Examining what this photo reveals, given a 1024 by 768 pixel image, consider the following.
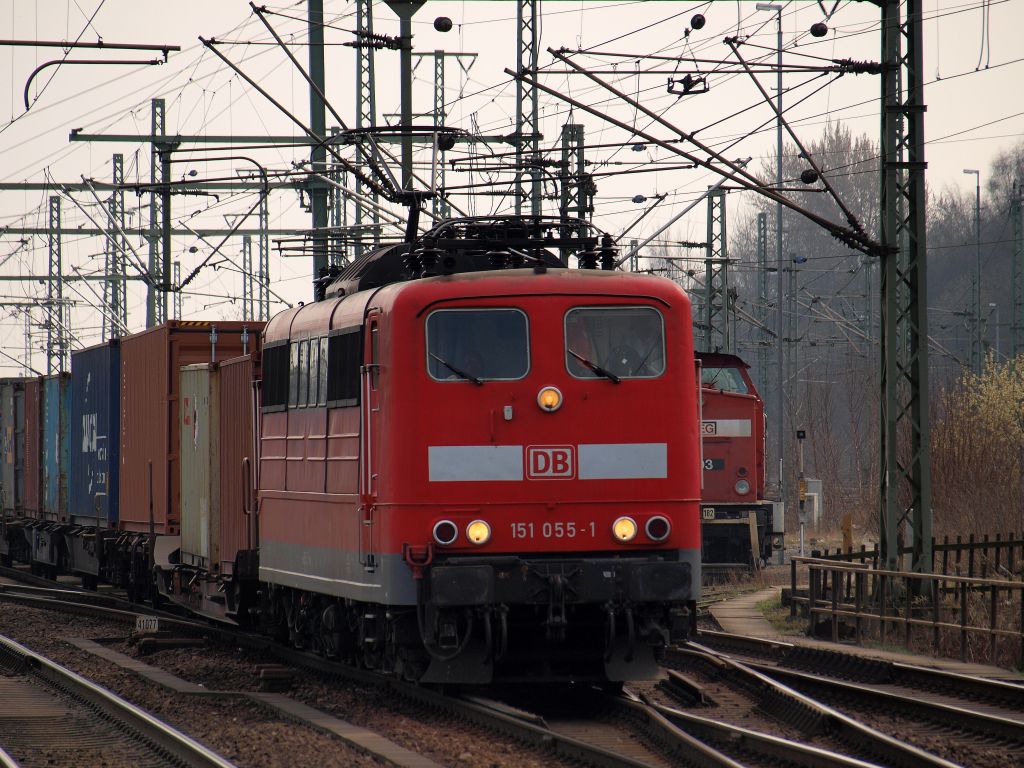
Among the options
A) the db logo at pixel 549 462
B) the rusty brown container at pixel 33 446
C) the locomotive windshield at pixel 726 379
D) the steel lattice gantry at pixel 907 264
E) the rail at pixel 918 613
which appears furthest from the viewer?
the rusty brown container at pixel 33 446

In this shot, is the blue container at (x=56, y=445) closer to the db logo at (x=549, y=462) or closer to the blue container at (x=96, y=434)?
the blue container at (x=96, y=434)

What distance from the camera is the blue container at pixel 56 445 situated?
94.0ft

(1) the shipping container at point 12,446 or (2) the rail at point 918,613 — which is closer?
(2) the rail at point 918,613

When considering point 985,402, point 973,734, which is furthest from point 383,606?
point 985,402

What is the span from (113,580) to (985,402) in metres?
27.2

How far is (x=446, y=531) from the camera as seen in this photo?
39.1ft

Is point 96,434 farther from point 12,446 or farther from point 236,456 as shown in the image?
point 12,446

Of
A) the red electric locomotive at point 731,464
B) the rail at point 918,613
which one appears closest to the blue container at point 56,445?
the red electric locomotive at point 731,464

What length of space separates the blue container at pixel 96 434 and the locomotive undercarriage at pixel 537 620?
12.7 meters

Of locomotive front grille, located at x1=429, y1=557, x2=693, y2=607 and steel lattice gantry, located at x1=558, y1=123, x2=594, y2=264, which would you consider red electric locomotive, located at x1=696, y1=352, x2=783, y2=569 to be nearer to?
steel lattice gantry, located at x1=558, y1=123, x2=594, y2=264

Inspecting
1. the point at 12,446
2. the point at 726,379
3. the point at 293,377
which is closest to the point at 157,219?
the point at 12,446

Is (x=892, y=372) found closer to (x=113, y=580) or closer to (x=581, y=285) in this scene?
(x=581, y=285)

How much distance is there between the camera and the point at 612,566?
11.9 meters

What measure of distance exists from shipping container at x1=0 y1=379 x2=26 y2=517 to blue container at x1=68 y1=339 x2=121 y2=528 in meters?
6.18
